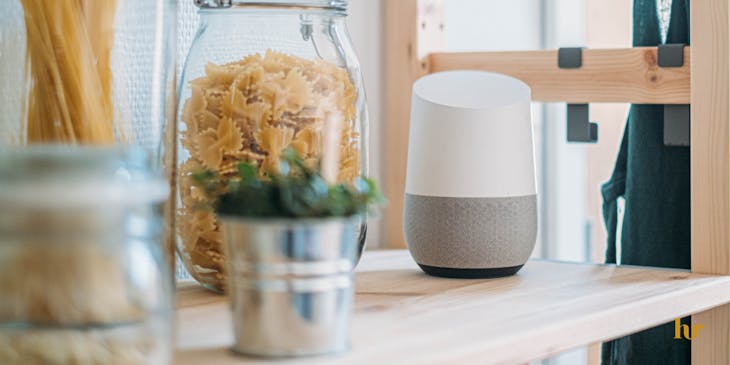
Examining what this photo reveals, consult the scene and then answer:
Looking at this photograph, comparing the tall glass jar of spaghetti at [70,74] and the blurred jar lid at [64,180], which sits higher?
the tall glass jar of spaghetti at [70,74]

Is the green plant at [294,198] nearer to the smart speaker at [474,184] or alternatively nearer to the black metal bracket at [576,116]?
the smart speaker at [474,184]

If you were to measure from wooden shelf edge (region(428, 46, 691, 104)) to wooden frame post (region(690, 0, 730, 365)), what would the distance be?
0.19 feet

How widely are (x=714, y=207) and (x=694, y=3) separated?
0.24 metres

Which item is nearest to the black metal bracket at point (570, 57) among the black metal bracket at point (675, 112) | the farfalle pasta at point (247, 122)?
the black metal bracket at point (675, 112)

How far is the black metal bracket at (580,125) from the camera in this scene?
1.37 m

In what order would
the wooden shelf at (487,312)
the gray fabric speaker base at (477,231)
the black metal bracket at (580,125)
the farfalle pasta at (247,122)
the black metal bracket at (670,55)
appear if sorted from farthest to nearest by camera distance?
the black metal bracket at (580,125), the black metal bracket at (670,55), the gray fabric speaker base at (477,231), the farfalle pasta at (247,122), the wooden shelf at (487,312)

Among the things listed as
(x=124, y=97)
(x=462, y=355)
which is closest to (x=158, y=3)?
(x=124, y=97)

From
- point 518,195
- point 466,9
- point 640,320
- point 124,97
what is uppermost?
point 466,9

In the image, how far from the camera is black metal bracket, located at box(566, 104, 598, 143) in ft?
4.50

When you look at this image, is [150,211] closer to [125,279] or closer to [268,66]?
[125,279]

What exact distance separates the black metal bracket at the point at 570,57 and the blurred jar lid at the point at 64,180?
32.8 inches

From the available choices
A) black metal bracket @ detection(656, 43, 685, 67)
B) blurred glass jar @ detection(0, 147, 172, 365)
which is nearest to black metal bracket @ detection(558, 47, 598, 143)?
black metal bracket @ detection(656, 43, 685, 67)

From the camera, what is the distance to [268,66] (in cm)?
94

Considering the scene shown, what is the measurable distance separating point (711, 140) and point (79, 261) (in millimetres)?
801
